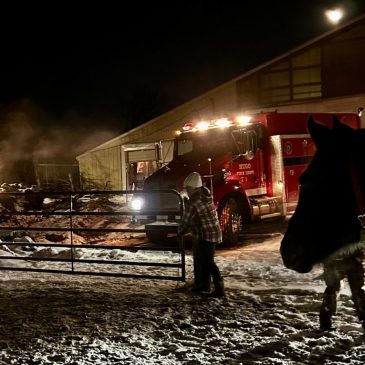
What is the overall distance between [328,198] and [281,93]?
69.8 feet

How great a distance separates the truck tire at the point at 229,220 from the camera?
12.1 meters

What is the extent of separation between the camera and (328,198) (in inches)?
109

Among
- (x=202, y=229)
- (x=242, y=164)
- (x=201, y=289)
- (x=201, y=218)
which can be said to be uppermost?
(x=242, y=164)

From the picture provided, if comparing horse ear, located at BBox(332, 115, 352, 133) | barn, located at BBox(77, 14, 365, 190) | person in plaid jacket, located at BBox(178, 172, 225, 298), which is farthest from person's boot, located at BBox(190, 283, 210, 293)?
barn, located at BBox(77, 14, 365, 190)

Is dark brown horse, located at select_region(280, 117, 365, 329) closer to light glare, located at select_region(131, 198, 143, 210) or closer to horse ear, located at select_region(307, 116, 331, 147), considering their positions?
horse ear, located at select_region(307, 116, 331, 147)

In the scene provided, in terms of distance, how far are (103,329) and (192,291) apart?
1.83m

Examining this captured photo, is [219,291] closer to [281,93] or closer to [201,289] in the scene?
[201,289]

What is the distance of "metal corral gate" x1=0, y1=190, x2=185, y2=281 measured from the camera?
27.3 ft

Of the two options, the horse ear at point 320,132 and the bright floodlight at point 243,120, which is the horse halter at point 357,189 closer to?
the horse ear at point 320,132

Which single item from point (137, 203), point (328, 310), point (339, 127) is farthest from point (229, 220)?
point (339, 127)

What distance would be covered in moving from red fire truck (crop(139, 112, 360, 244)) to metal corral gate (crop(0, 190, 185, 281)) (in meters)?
0.94

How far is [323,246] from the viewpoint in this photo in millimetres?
2785

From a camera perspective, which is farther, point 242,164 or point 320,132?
point 242,164

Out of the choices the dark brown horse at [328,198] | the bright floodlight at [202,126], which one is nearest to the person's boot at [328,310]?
the dark brown horse at [328,198]
